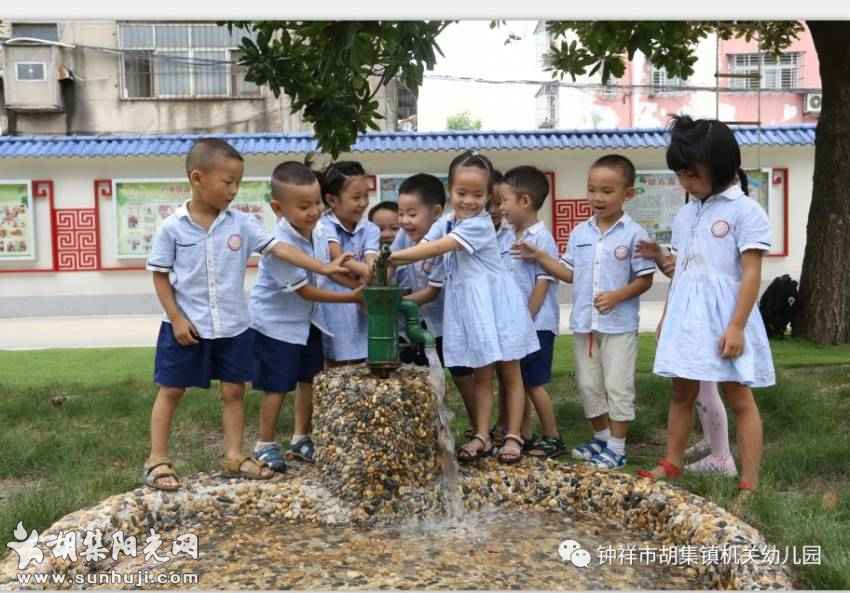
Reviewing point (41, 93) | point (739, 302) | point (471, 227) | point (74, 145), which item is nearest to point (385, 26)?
point (471, 227)

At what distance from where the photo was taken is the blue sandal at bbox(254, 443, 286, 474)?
3.20 meters

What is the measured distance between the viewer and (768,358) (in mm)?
2906

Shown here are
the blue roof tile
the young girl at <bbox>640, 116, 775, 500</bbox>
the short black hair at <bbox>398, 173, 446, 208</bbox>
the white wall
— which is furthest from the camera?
the white wall

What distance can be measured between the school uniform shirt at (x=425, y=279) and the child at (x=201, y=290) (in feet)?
2.12

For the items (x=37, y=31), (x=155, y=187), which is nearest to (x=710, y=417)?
(x=155, y=187)

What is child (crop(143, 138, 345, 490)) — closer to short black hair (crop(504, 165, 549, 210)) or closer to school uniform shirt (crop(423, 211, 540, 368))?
school uniform shirt (crop(423, 211, 540, 368))

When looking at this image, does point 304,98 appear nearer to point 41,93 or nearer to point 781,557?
point 781,557

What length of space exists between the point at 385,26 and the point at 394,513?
1.62m

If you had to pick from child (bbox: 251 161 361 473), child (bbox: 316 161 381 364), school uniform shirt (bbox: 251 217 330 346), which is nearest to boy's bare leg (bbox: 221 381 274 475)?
child (bbox: 251 161 361 473)

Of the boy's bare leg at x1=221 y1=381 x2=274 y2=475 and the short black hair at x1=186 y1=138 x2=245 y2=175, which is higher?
the short black hair at x1=186 y1=138 x2=245 y2=175

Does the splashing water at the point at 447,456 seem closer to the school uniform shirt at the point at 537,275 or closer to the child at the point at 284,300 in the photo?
the child at the point at 284,300

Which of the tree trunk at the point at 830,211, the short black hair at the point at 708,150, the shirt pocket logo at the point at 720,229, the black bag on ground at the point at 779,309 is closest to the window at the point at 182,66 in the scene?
the black bag on ground at the point at 779,309

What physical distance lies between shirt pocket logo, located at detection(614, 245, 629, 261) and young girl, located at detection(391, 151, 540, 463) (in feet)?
1.30

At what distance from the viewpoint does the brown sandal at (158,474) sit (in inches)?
116
